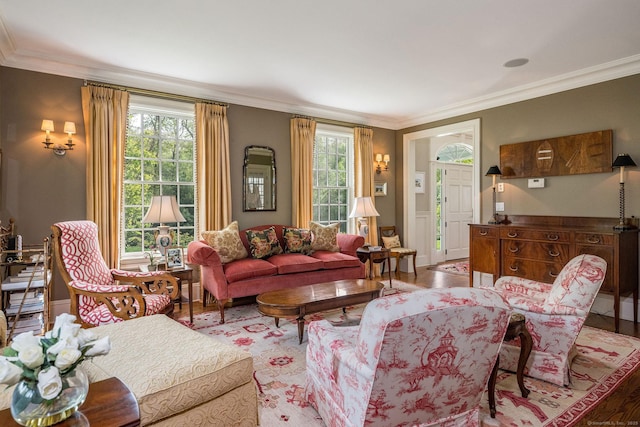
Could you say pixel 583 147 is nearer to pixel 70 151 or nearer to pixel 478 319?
pixel 478 319

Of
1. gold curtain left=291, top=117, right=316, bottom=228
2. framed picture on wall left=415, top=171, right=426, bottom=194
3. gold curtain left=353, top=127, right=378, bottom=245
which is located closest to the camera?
gold curtain left=291, top=117, right=316, bottom=228

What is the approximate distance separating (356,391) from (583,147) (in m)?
4.22

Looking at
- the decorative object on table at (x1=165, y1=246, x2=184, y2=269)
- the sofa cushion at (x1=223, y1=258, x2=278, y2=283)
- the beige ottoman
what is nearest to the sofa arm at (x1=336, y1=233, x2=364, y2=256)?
the sofa cushion at (x1=223, y1=258, x2=278, y2=283)

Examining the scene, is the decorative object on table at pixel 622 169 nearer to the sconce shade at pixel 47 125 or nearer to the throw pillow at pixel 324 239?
the throw pillow at pixel 324 239

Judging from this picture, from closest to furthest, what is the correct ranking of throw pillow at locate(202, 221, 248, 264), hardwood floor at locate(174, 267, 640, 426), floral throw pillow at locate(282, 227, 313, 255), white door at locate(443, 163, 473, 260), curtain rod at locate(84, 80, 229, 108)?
1. hardwood floor at locate(174, 267, 640, 426)
2. curtain rod at locate(84, 80, 229, 108)
3. throw pillow at locate(202, 221, 248, 264)
4. floral throw pillow at locate(282, 227, 313, 255)
5. white door at locate(443, 163, 473, 260)

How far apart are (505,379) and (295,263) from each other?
8.13ft

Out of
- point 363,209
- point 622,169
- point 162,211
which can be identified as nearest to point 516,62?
point 622,169

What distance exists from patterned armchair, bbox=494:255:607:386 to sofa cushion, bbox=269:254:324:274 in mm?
2352

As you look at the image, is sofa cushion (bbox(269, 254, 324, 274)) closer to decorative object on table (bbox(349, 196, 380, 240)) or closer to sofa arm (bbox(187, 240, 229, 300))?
sofa arm (bbox(187, 240, 229, 300))

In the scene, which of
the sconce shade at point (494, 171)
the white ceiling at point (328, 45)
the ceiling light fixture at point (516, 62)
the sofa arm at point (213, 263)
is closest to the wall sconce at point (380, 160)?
the white ceiling at point (328, 45)

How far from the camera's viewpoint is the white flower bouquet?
0.98 m

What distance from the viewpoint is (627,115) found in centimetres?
386

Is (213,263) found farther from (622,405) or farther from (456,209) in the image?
(456,209)

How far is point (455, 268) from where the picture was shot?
22.1 feet
